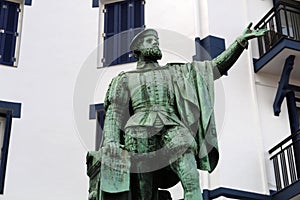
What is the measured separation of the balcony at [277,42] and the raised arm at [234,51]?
317 inches

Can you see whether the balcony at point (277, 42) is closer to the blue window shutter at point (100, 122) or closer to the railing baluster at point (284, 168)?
the railing baluster at point (284, 168)

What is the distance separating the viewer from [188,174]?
19.8 ft

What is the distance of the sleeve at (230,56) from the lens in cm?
667

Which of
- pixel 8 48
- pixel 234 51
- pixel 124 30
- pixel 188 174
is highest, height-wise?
pixel 124 30

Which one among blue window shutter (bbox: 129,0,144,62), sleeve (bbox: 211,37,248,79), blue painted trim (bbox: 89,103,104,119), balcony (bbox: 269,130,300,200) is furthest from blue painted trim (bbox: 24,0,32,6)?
sleeve (bbox: 211,37,248,79)

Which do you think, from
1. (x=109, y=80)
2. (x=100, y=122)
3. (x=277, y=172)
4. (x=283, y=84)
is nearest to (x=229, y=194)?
(x=277, y=172)

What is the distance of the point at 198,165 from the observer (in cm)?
638

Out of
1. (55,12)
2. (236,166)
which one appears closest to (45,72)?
(55,12)

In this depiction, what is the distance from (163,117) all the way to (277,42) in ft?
29.4

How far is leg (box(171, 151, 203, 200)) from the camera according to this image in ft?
19.6

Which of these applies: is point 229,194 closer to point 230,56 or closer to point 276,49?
point 276,49

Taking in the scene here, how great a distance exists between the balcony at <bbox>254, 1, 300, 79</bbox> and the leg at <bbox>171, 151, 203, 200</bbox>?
9010mm

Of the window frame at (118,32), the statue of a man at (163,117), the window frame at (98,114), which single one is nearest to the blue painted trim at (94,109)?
the window frame at (98,114)

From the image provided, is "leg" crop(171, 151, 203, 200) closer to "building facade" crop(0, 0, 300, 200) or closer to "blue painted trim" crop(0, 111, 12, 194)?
"building facade" crop(0, 0, 300, 200)
